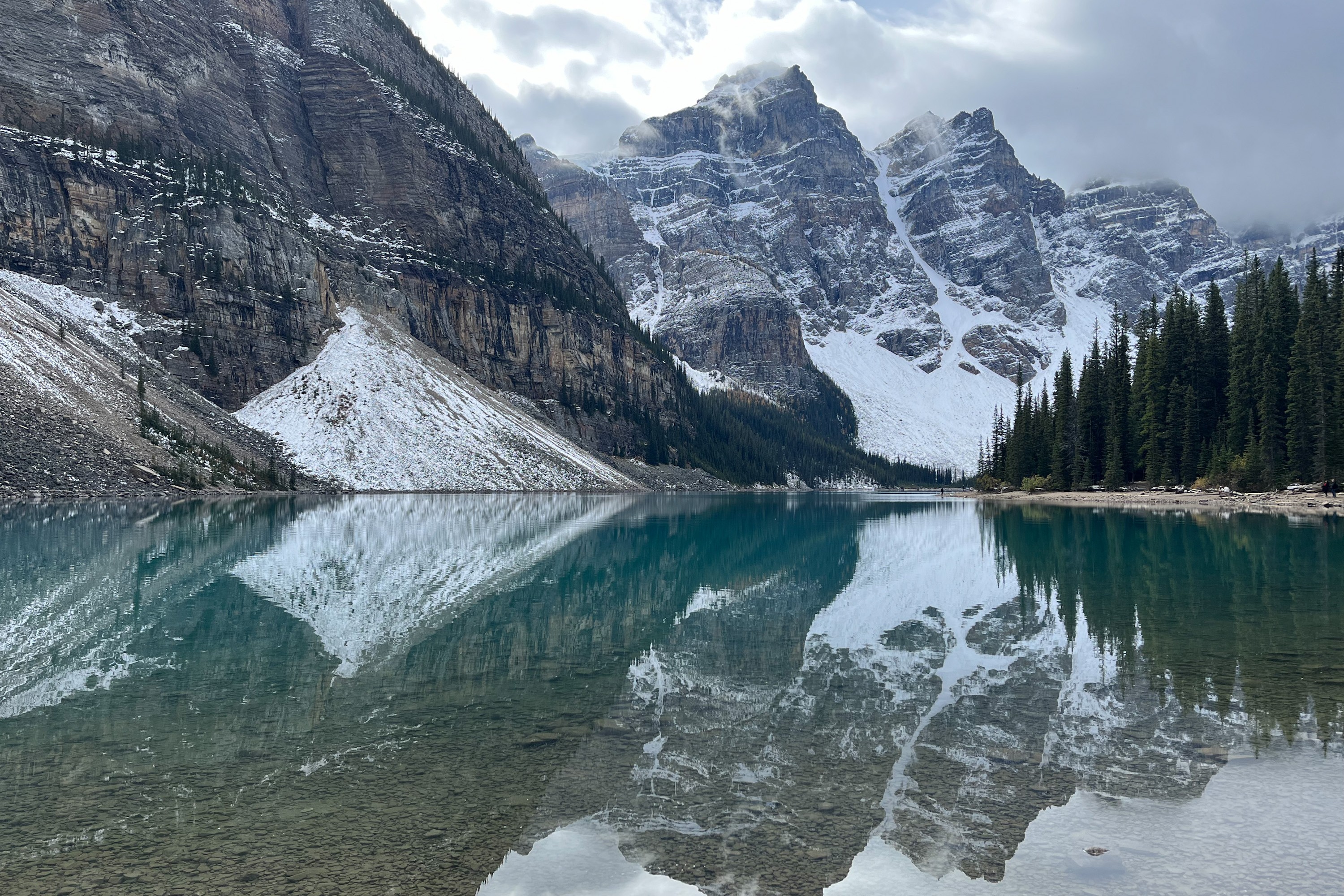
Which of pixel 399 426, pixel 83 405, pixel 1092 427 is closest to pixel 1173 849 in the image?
pixel 83 405

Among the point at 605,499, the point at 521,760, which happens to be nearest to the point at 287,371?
the point at 605,499

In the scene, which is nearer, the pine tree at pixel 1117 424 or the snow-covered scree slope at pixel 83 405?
the snow-covered scree slope at pixel 83 405

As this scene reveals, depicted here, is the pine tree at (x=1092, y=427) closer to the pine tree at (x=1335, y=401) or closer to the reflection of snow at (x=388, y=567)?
the pine tree at (x=1335, y=401)

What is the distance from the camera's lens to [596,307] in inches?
7101

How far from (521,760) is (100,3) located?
151247mm

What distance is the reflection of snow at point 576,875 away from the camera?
274 inches

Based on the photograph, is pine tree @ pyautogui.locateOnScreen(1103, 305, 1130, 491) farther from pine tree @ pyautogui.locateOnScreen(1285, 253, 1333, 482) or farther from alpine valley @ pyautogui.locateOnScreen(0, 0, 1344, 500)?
alpine valley @ pyautogui.locateOnScreen(0, 0, 1344, 500)

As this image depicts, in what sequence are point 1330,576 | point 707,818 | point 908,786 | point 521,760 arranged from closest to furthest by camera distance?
1. point 707,818
2. point 908,786
3. point 521,760
4. point 1330,576

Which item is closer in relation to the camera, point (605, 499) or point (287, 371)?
point (605, 499)

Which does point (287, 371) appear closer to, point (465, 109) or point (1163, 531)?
point (1163, 531)

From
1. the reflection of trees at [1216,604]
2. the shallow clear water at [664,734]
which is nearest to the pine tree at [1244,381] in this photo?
the reflection of trees at [1216,604]

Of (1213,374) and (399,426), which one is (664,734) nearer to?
(1213,374)

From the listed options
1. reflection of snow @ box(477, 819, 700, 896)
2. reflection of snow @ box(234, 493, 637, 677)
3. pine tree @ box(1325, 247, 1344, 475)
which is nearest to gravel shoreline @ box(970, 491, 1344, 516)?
pine tree @ box(1325, 247, 1344, 475)

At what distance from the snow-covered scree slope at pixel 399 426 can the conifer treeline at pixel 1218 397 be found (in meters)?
66.4
